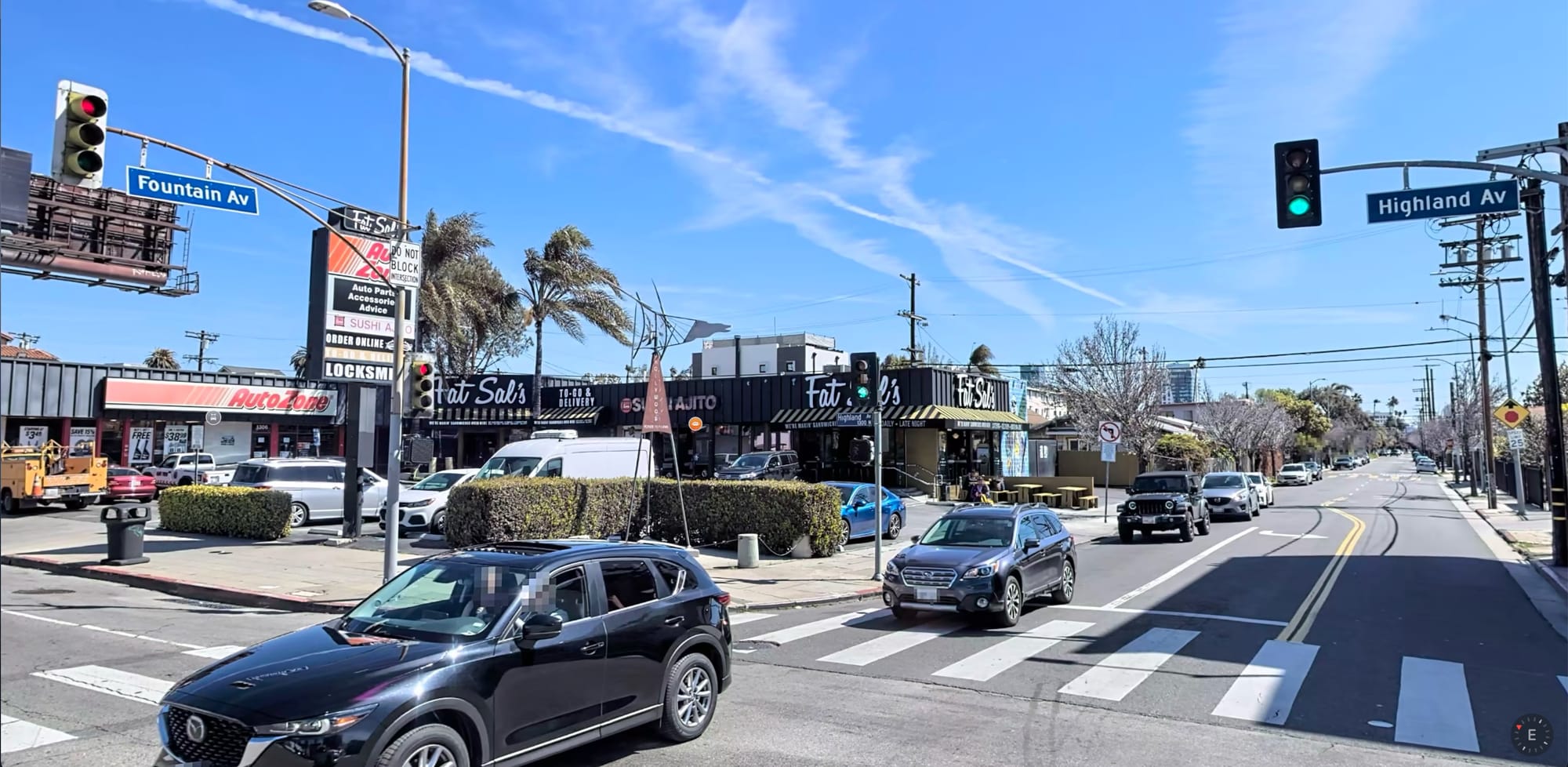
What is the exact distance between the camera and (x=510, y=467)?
2230cm

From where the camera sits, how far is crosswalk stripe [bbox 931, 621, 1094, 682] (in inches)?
372

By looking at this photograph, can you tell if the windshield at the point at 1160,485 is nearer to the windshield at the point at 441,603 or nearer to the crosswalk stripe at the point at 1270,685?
the crosswalk stripe at the point at 1270,685

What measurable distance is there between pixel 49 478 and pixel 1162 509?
3120 cm

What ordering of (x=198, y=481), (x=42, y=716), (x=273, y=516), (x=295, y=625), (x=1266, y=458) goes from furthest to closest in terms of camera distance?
(x=1266, y=458), (x=198, y=481), (x=273, y=516), (x=295, y=625), (x=42, y=716)

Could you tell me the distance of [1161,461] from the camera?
155ft

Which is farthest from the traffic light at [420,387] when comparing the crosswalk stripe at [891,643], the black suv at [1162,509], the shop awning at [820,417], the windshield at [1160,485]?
the shop awning at [820,417]

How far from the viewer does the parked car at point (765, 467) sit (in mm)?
33500

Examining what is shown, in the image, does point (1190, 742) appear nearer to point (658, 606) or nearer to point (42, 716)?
point (658, 606)

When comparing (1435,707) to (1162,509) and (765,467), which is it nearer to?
(1162,509)

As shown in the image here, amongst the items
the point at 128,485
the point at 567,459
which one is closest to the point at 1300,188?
the point at 567,459

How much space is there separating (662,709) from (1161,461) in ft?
148

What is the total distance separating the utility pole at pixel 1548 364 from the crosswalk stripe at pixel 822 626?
46.7 ft

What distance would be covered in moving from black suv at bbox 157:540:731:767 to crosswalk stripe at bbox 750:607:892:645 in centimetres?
390

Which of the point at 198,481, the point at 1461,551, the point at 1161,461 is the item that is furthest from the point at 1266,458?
the point at 198,481
